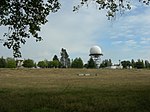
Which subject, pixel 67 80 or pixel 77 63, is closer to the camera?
pixel 67 80

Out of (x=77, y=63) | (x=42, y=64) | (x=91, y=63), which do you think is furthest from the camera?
(x=42, y=64)

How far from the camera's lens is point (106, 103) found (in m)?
17.6

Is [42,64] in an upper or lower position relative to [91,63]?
upper

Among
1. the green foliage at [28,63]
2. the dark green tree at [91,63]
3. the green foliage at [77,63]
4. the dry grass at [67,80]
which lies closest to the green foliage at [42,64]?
the green foliage at [28,63]

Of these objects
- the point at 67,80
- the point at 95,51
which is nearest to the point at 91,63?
the point at 95,51

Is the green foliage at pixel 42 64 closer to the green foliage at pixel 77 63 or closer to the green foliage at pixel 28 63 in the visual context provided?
the green foliage at pixel 28 63

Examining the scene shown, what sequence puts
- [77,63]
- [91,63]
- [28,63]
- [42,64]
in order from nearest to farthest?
1. [28,63]
2. [91,63]
3. [77,63]
4. [42,64]

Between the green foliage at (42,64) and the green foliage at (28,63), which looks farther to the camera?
the green foliage at (42,64)

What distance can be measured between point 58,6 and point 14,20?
7.43 feet

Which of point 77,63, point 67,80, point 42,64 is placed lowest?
point 67,80

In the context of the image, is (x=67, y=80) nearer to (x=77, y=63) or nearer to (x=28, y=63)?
(x=28, y=63)

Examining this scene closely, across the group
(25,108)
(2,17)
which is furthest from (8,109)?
(2,17)

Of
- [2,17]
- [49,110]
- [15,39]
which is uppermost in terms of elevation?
[2,17]

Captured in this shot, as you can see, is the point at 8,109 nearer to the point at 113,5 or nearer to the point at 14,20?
the point at 14,20
